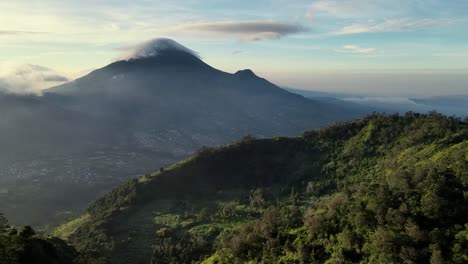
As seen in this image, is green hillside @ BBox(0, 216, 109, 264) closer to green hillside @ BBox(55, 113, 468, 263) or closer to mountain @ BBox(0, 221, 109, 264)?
mountain @ BBox(0, 221, 109, 264)

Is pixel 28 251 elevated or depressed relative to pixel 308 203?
elevated

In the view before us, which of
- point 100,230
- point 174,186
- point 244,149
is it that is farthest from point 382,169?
point 100,230

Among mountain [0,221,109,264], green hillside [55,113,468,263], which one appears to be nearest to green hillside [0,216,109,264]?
mountain [0,221,109,264]

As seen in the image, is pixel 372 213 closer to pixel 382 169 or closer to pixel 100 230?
pixel 382 169

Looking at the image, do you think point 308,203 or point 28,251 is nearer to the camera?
point 28,251

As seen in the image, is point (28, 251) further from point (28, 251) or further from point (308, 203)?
point (308, 203)

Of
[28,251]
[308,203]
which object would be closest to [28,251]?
A: [28,251]

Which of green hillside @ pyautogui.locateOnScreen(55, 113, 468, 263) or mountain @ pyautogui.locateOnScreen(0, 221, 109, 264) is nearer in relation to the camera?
green hillside @ pyautogui.locateOnScreen(55, 113, 468, 263)

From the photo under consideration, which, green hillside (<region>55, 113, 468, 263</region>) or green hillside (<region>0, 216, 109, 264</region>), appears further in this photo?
green hillside (<region>0, 216, 109, 264</region>)
